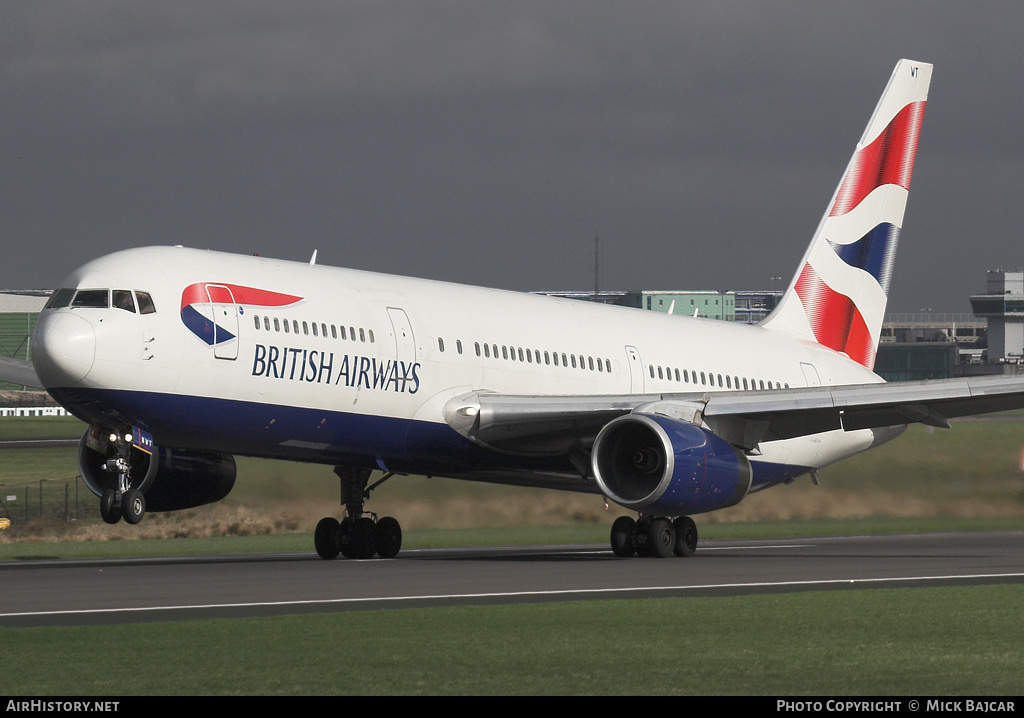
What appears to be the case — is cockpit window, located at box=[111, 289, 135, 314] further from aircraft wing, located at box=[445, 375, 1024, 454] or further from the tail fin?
the tail fin

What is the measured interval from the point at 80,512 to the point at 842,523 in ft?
75.6

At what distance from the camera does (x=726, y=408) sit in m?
28.4

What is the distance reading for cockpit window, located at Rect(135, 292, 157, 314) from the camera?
2433 cm

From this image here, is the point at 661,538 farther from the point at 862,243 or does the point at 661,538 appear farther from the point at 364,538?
the point at 862,243

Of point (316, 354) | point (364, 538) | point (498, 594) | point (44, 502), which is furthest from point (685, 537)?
point (44, 502)

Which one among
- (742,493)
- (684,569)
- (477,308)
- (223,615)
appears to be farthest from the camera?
(477,308)

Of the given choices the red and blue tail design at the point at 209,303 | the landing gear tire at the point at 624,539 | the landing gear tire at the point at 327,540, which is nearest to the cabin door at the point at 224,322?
the red and blue tail design at the point at 209,303

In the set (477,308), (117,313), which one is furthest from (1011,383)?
(117,313)

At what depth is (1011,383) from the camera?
29000mm

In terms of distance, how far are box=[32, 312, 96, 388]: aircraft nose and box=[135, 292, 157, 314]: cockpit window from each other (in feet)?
3.09

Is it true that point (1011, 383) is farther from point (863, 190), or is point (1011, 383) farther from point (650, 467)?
point (863, 190)

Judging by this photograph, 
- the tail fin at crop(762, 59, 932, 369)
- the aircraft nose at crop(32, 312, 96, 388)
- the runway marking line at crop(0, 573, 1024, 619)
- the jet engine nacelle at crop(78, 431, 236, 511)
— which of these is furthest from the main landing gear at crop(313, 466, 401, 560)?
the tail fin at crop(762, 59, 932, 369)

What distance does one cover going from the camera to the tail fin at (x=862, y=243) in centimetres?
3919

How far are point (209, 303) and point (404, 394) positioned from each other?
4.30m
